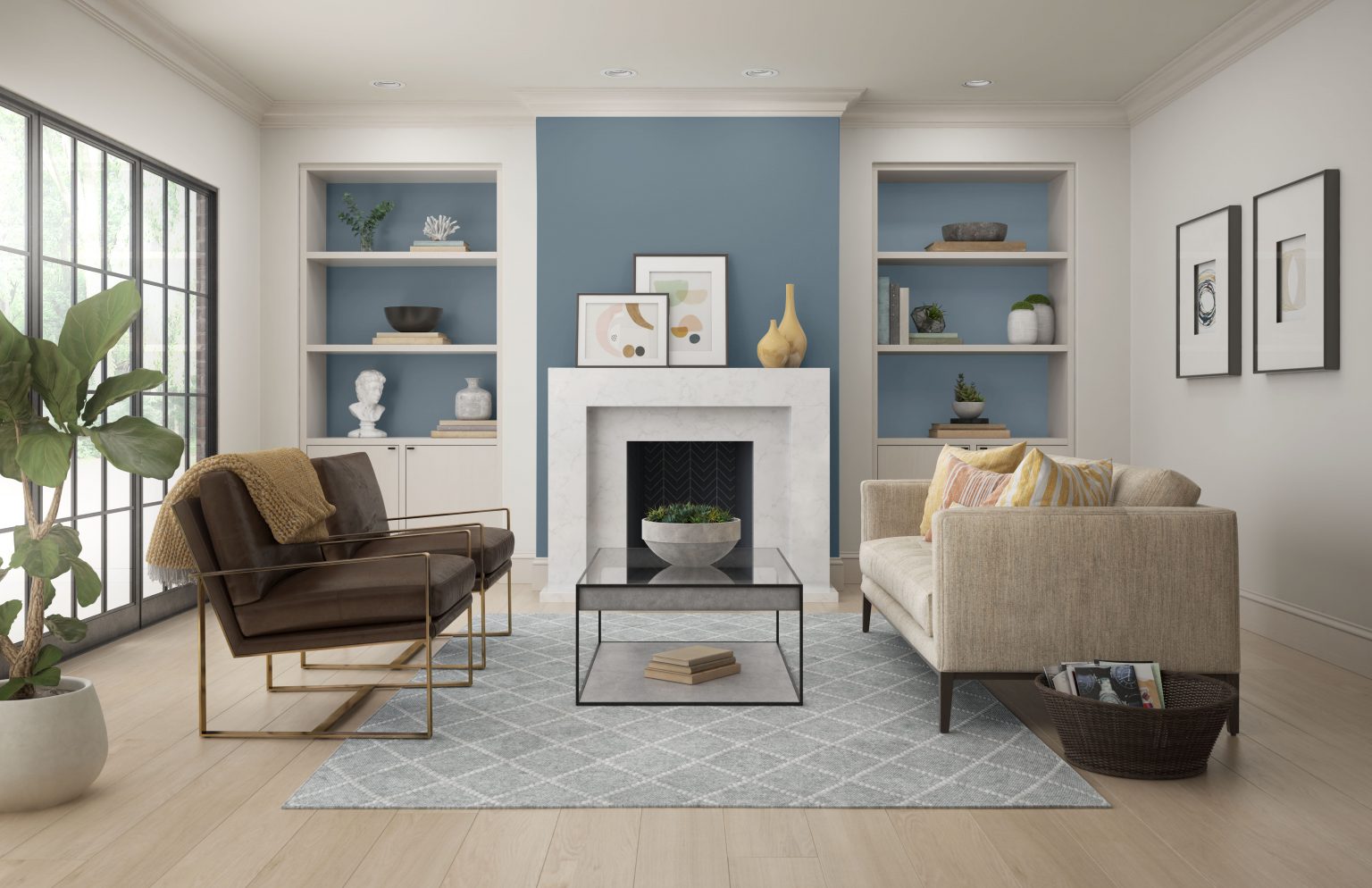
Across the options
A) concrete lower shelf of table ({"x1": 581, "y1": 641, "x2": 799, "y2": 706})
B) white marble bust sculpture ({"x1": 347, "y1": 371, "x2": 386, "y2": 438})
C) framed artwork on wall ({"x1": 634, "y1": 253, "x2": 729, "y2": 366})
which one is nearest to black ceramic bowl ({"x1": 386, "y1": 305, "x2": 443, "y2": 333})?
white marble bust sculpture ({"x1": 347, "y1": 371, "x2": 386, "y2": 438})

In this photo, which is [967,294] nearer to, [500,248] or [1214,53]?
[1214,53]

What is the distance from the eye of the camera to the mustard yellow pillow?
158 inches

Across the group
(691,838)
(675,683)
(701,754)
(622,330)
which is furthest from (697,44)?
(691,838)

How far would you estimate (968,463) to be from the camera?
4.08 meters

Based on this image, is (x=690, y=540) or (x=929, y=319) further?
(x=929, y=319)

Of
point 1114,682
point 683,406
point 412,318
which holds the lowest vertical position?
point 1114,682

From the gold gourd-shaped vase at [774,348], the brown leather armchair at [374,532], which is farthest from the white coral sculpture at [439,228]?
the brown leather armchair at [374,532]

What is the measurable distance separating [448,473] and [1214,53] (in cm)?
458

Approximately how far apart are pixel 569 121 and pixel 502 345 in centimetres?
133

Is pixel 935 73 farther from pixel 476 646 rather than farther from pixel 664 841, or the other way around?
pixel 664 841

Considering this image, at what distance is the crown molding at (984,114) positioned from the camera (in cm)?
577

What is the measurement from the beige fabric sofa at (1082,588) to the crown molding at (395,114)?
13.0 ft

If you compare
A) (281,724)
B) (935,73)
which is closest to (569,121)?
(935,73)

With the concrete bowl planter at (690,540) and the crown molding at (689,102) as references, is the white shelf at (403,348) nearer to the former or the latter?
the crown molding at (689,102)
